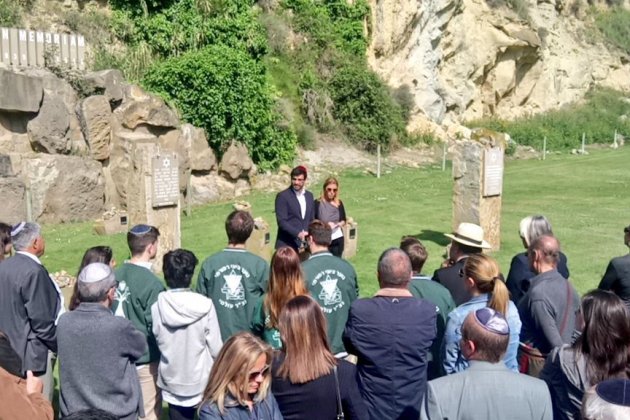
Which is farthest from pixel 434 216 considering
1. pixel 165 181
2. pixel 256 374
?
pixel 256 374

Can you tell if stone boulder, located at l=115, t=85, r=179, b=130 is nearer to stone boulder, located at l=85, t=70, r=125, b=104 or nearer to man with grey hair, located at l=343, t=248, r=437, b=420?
stone boulder, located at l=85, t=70, r=125, b=104

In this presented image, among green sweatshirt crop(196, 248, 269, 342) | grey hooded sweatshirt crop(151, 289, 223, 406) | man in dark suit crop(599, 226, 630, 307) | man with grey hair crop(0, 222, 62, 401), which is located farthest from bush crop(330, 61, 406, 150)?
grey hooded sweatshirt crop(151, 289, 223, 406)

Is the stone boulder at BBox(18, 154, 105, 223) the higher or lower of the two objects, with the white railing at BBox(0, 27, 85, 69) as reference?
lower

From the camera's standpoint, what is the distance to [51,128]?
17.0 meters

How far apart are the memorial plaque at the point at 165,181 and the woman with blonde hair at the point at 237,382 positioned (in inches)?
315

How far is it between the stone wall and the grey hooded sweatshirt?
1020 centimetres

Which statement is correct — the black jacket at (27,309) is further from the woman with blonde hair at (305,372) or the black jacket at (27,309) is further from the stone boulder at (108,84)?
the stone boulder at (108,84)

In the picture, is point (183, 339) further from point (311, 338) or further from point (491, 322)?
point (491, 322)

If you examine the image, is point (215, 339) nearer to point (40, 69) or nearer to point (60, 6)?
point (40, 69)

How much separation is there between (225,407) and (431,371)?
7.29ft

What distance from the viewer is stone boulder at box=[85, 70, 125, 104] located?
60.0 feet

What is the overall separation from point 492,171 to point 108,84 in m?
10.4

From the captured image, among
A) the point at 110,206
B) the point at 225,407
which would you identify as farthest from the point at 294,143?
the point at 225,407

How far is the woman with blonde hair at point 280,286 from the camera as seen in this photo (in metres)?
5.07
